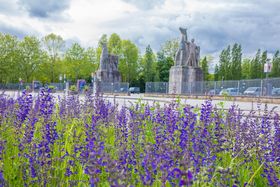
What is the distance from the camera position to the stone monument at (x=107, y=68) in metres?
53.6

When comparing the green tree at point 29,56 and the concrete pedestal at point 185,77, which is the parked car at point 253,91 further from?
the green tree at point 29,56

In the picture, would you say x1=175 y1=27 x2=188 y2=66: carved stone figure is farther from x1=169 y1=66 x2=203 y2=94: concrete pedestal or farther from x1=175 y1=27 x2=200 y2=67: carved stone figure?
x1=169 y1=66 x2=203 y2=94: concrete pedestal

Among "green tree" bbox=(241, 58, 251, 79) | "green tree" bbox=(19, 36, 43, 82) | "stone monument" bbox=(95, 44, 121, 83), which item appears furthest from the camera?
"green tree" bbox=(241, 58, 251, 79)

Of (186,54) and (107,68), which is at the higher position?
(186,54)

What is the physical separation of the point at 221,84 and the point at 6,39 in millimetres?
47896

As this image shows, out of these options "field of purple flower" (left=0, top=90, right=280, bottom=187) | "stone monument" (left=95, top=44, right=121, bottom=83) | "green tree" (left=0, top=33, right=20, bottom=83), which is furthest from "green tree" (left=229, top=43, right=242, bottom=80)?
"field of purple flower" (left=0, top=90, right=280, bottom=187)

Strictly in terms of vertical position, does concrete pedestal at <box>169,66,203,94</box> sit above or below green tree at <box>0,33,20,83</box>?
below

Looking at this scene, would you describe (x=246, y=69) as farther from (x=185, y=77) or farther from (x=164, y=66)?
(x=185, y=77)

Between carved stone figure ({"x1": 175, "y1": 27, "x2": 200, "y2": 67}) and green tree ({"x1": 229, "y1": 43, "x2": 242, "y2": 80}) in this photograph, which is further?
green tree ({"x1": 229, "y1": 43, "x2": 242, "y2": 80})

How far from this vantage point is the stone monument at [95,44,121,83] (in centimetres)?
5359

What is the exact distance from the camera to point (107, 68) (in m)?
54.4

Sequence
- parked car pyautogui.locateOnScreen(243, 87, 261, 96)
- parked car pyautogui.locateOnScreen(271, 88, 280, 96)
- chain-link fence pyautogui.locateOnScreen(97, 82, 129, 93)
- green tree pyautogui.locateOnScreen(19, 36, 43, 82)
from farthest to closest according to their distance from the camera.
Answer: green tree pyautogui.locateOnScreen(19, 36, 43, 82) → chain-link fence pyautogui.locateOnScreen(97, 82, 129, 93) → parked car pyautogui.locateOnScreen(243, 87, 261, 96) → parked car pyautogui.locateOnScreen(271, 88, 280, 96)

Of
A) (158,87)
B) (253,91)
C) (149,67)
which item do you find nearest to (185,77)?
(158,87)

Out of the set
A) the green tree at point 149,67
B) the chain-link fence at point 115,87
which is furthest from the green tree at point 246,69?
the chain-link fence at point 115,87
